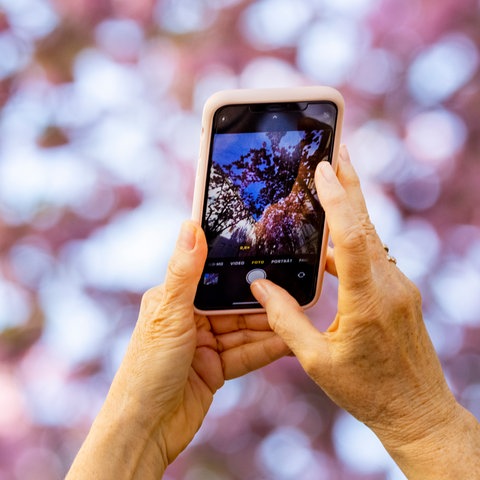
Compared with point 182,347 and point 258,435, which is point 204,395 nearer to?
point 182,347

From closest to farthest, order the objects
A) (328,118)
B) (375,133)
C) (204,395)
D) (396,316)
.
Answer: (396,316) < (328,118) < (204,395) < (375,133)

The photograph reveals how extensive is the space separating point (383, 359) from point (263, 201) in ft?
0.98

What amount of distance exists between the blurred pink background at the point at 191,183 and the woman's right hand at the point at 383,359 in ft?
3.11

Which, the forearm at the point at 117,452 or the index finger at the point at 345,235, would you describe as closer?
the index finger at the point at 345,235

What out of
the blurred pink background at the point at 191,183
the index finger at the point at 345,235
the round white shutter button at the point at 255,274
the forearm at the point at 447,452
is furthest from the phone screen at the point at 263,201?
the blurred pink background at the point at 191,183

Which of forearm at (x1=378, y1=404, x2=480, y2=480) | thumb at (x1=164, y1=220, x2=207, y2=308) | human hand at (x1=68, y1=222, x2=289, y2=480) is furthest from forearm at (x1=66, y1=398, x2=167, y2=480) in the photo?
forearm at (x1=378, y1=404, x2=480, y2=480)

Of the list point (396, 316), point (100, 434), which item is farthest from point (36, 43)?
point (396, 316)

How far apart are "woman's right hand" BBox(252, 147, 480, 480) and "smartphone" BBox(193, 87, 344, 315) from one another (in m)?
0.10

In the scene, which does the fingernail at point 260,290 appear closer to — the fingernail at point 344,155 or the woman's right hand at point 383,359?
the woman's right hand at point 383,359

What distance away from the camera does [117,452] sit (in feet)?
3.52

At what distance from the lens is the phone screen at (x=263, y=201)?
1.10 m

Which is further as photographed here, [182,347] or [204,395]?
[204,395]

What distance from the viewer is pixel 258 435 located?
200 centimetres

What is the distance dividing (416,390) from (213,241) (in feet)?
1.19
